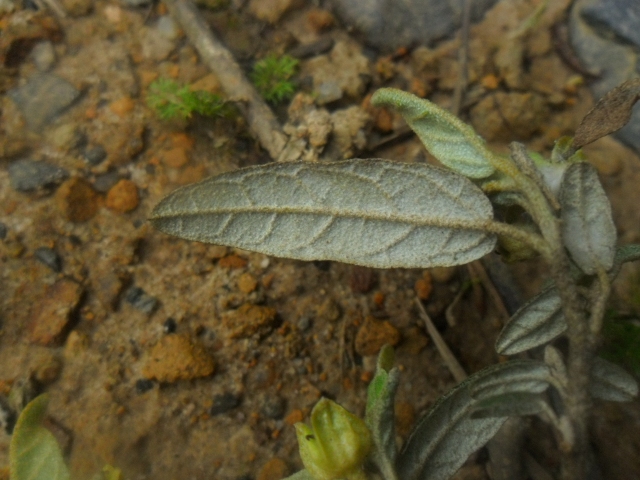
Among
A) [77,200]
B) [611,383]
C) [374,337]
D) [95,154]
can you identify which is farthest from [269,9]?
[611,383]

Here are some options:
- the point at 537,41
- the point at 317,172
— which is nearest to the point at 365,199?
the point at 317,172

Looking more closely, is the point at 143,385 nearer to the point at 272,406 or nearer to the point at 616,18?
the point at 272,406

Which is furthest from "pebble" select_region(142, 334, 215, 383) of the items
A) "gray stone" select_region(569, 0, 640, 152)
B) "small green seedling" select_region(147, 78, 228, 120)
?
"gray stone" select_region(569, 0, 640, 152)

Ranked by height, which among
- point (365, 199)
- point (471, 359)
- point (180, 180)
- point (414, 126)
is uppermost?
point (180, 180)

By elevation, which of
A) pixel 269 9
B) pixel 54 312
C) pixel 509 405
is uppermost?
pixel 269 9

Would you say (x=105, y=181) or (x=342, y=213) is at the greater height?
(x=105, y=181)

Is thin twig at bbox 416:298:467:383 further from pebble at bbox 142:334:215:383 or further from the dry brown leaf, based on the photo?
the dry brown leaf

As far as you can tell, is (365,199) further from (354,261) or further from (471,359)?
(471,359)
